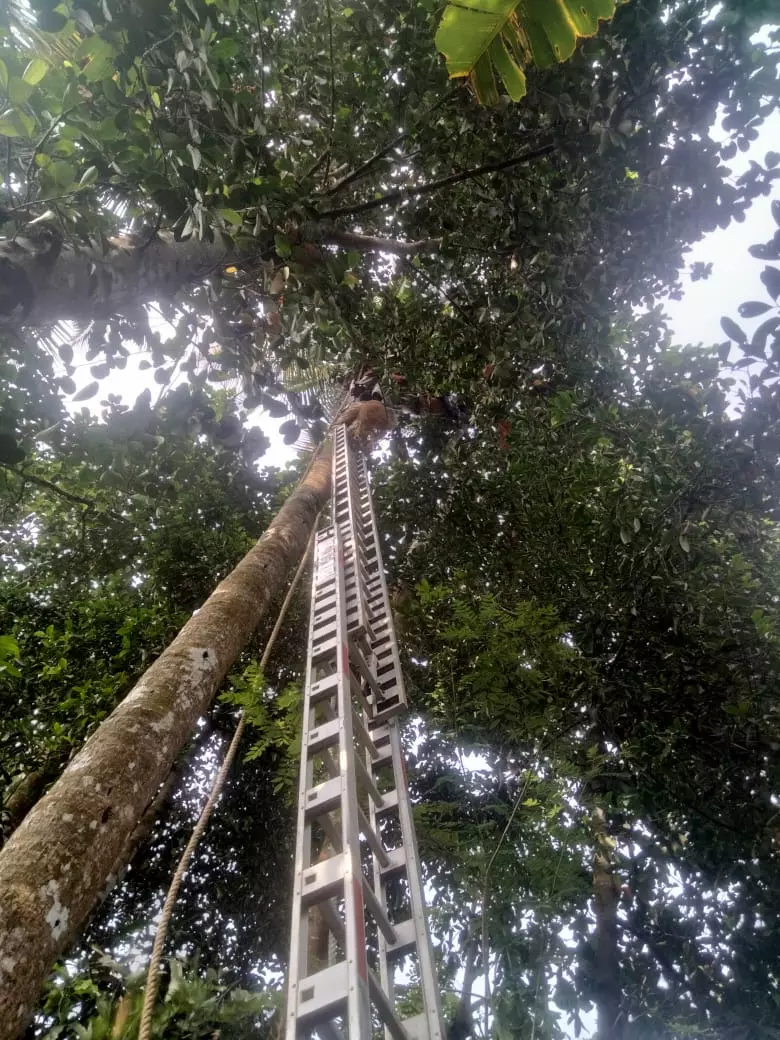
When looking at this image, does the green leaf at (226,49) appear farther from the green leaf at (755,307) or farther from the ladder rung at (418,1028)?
the ladder rung at (418,1028)

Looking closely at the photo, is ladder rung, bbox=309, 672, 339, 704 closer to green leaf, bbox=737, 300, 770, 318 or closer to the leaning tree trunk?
the leaning tree trunk

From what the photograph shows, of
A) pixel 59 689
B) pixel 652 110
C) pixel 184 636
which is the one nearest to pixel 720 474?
pixel 652 110

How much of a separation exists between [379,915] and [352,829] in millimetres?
327

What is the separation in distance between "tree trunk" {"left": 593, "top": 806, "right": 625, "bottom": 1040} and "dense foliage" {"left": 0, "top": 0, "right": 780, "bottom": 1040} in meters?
0.03

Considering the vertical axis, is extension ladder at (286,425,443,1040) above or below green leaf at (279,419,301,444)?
below

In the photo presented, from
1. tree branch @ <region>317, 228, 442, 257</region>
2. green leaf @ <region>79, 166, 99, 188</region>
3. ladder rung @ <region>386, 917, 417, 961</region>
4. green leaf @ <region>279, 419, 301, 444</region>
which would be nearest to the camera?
ladder rung @ <region>386, 917, 417, 961</region>

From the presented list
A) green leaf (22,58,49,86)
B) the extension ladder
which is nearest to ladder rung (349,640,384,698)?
the extension ladder

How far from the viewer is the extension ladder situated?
1775 mm

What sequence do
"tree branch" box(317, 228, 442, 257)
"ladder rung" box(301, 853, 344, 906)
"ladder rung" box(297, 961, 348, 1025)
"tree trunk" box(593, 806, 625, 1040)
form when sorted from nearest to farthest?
1. "ladder rung" box(297, 961, 348, 1025)
2. "ladder rung" box(301, 853, 344, 906)
3. "tree trunk" box(593, 806, 625, 1040)
4. "tree branch" box(317, 228, 442, 257)

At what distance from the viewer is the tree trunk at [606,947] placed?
16.3 ft

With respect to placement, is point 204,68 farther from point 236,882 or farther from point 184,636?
point 236,882

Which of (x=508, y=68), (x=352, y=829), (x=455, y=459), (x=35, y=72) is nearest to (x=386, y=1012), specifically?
→ (x=352, y=829)

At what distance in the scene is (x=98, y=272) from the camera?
2963 mm

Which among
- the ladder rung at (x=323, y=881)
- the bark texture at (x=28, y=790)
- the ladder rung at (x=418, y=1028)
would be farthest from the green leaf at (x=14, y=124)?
the bark texture at (x=28, y=790)
